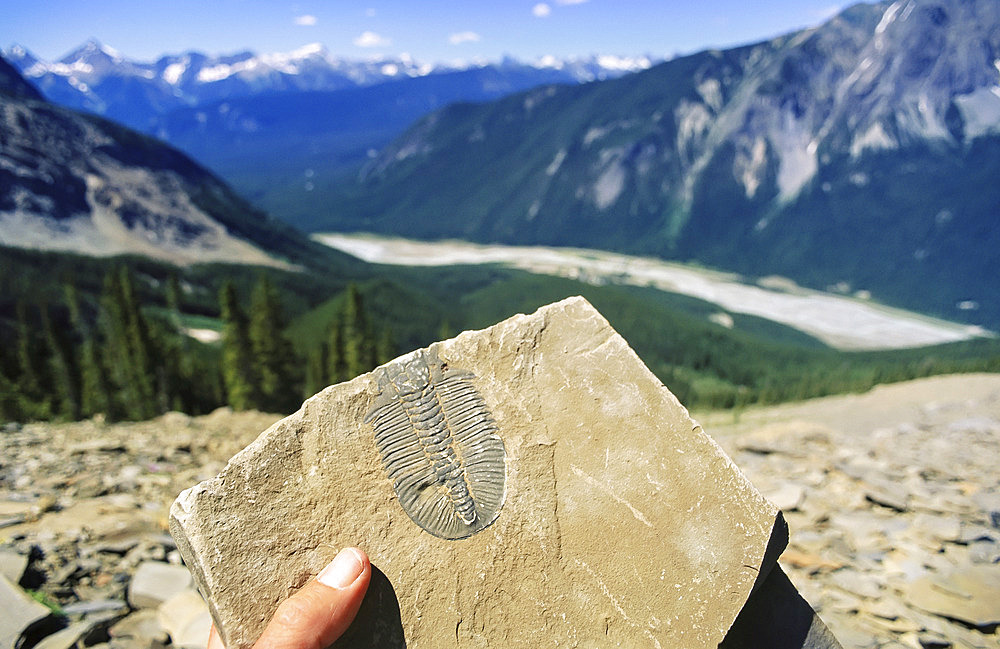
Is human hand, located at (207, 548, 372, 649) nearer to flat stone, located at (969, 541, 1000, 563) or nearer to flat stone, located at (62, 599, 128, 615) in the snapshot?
flat stone, located at (62, 599, 128, 615)

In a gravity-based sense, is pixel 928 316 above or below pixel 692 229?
below

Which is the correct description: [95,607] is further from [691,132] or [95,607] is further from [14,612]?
[691,132]

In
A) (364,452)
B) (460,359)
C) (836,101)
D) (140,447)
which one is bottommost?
(140,447)

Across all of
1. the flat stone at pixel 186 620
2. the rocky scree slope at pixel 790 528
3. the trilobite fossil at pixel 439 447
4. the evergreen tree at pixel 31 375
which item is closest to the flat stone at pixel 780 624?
the rocky scree slope at pixel 790 528

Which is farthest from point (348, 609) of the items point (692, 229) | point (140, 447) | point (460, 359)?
point (692, 229)

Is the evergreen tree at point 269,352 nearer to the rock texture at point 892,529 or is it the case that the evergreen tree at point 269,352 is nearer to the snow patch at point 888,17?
the rock texture at point 892,529

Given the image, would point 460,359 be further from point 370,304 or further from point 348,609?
point 370,304
